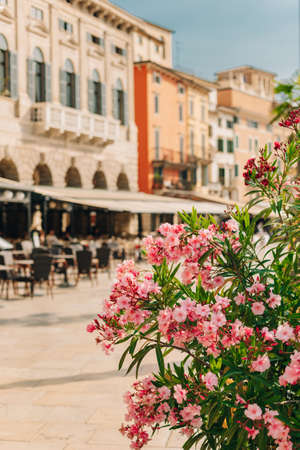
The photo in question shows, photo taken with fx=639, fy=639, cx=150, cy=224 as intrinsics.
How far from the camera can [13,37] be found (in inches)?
867

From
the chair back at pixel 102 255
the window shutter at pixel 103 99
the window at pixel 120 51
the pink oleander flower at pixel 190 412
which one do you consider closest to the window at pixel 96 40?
the window at pixel 120 51

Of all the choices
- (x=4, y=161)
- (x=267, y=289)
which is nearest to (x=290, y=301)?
(x=267, y=289)

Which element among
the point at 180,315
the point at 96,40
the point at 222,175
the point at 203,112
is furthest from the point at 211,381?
the point at 222,175

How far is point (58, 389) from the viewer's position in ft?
17.5

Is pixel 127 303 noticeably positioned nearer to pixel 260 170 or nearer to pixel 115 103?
pixel 260 170

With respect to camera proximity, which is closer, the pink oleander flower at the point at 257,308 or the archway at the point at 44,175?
the pink oleander flower at the point at 257,308

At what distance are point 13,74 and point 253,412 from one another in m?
21.1

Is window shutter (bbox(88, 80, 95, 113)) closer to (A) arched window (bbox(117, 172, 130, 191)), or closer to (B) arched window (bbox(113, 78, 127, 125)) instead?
(B) arched window (bbox(113, 78, 127, 125))

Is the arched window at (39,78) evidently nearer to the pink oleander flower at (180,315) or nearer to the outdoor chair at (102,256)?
the outdoor chair at (102,256)

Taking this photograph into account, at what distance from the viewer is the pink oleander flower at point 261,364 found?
7.45ft

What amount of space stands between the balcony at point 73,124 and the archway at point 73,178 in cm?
124

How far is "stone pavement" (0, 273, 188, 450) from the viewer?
13.5 feet

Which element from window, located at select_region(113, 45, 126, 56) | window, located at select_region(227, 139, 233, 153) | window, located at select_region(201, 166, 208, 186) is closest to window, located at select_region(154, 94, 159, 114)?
window, located at select_region(113, 45, 126, 56)

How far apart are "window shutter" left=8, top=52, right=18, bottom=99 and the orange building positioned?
14.1 m
